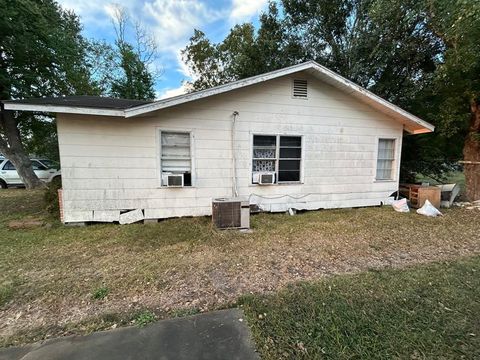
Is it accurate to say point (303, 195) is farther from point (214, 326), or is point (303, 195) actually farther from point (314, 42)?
point (314, 42)

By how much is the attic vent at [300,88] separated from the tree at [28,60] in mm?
10221

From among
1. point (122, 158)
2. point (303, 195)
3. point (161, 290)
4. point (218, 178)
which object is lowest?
point (161, 290)

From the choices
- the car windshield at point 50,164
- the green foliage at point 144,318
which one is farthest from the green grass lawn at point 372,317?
the car windshield at point 50,164

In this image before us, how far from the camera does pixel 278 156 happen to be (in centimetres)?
655

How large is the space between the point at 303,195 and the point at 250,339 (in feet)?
16.9

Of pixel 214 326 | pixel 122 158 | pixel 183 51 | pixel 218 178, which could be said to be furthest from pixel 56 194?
pixel 183 51

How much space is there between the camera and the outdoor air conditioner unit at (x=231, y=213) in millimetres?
5227

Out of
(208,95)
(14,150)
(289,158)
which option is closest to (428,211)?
(289,158)

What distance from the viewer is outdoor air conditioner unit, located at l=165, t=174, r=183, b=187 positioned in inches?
224

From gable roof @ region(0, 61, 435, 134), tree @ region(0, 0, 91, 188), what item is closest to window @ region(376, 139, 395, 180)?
gable roof @ region(0, 61, 435, 134)

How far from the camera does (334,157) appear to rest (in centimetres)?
700

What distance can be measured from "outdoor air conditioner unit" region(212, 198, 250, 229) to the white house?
0.97 metres

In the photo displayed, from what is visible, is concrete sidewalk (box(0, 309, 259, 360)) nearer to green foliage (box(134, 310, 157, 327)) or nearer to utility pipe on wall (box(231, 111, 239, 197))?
green foliage (box(134, 310, 157, 327))

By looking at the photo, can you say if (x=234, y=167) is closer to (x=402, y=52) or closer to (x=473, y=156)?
(x=473, y=156)
